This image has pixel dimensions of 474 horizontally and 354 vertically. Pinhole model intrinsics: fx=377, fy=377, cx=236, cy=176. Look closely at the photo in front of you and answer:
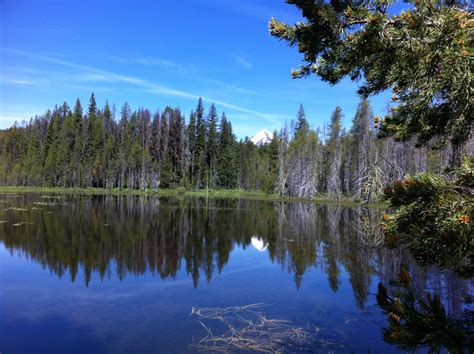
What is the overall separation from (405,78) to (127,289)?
12269mm

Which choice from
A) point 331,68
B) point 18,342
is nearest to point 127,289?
point 18,342

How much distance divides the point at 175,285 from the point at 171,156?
3660 inches

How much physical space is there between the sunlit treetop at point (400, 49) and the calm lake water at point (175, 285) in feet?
12.0

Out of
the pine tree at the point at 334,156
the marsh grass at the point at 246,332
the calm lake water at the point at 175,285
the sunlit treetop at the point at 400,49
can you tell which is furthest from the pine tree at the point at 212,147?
the sunlit treetop at the point at 400,49

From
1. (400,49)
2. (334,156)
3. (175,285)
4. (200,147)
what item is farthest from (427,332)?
(200,147)

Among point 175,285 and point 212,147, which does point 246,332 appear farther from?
point 212,147

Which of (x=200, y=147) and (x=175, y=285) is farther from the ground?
(x=200, y=147)

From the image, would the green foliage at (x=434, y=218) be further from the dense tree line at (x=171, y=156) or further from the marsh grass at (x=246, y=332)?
the dense tree line at (x=171, y=156)

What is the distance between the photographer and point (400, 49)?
4.13 m

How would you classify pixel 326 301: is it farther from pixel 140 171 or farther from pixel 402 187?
pixel 140 171

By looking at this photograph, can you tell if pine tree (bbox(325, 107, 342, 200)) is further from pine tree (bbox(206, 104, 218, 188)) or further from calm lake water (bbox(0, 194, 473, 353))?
calm lake water (bbox(0, 194, 473, 353))

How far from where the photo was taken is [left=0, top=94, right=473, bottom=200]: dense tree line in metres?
88.7

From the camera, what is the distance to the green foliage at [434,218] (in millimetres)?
3080

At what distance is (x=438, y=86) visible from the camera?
13.8ft
